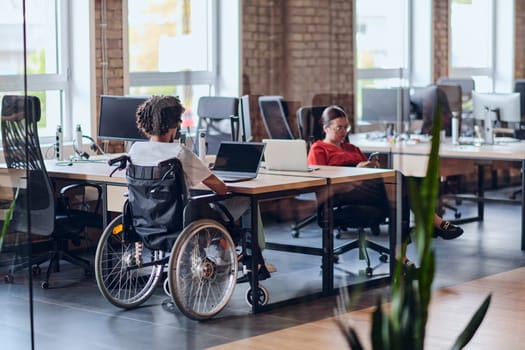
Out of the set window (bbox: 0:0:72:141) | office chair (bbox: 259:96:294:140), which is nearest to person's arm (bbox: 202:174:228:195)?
office chair (bbox: 259:96:294:140)

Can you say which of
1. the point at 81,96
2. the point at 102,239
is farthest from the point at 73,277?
the point at 81,96

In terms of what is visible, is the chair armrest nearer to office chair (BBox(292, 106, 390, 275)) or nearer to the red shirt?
office chair (BBox(292, 106, 390, 275))

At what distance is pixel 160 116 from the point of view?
490 centimetres

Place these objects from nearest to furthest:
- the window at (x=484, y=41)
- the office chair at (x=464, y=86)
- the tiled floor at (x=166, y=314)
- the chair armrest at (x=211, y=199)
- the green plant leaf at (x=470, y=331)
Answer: the green plant leaf at (x=470, y=331) → the tiled floor at (x=166, y=314) → the chair armrest at (x=211, y=199) → the window at (x=484, y=41) → the office chair at (x=464, y=86)

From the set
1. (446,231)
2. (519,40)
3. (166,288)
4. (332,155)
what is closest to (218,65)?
(332,155)

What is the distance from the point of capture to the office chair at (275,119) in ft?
16.3

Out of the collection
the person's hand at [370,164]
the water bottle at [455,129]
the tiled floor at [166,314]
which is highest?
the water bottle at [455,129]

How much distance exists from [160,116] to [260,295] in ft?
3.23

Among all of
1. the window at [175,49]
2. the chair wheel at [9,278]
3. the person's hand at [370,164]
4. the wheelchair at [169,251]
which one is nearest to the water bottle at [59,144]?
the wheelchair at [169,251]

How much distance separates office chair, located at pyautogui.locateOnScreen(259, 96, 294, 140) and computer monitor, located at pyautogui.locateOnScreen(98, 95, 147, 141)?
66cm

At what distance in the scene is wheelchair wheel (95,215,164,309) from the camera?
499 cm

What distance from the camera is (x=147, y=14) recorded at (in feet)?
20.7

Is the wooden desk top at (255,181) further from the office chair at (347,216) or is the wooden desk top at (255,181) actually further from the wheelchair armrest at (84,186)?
the office chair at (347,216)

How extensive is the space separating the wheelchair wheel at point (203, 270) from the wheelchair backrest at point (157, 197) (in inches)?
4.2
